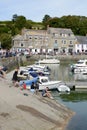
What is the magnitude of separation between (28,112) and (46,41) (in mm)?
109363

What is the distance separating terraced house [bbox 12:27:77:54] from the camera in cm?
13438

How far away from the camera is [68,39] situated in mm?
139625

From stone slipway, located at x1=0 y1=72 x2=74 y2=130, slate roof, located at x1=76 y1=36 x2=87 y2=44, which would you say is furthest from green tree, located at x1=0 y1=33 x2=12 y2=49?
stone slipway, located at x1=0 y1=72 x2=74 y2=130

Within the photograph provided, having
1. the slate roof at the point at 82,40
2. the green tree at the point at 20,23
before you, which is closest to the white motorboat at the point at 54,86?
the slate roof at the point at 82,40

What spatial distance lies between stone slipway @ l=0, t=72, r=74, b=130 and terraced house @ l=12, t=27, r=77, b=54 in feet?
326

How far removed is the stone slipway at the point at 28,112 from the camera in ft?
84.5

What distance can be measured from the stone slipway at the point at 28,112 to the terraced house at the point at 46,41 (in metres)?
99.4

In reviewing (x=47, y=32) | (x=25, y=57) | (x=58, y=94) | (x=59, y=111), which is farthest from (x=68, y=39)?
(x=59, y=111)

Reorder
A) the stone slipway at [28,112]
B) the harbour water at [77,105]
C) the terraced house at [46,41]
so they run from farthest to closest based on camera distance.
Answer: the terraced house at [46,41] → the harbour water at [77,105] → the stone slipway at [28,112]

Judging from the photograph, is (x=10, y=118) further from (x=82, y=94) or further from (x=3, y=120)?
(x=82, y=94)

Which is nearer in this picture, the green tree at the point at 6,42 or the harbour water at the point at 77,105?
the harbour water at the point at 77,105

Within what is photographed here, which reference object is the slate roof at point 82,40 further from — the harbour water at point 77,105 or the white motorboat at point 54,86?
the harbour water at point 77,105

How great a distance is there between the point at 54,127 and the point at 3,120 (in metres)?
4.26

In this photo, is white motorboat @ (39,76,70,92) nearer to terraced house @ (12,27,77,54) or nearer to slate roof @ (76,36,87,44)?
terraced house @ (12,27,77,54)
